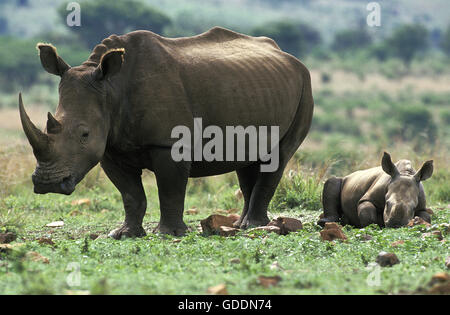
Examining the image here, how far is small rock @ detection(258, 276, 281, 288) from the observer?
5234 millimetres

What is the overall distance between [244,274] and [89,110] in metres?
2.53

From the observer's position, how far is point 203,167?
8.31 metres

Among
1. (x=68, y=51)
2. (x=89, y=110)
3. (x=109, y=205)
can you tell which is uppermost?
(x=68, y=51)

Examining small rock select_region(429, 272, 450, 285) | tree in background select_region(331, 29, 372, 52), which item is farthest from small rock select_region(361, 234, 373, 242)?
tree in background select_region(331, 29, 372, 52)

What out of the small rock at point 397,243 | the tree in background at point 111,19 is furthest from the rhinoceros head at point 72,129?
the tree in background at point 111,19

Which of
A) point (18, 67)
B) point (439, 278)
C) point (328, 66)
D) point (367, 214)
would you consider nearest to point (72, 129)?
point (367, 214)

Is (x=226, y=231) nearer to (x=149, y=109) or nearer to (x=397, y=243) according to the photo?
(x=149, y=109)

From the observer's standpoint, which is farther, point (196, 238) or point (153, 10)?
point (153, 10)

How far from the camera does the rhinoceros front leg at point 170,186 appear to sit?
7738mm

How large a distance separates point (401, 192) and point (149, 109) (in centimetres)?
260
